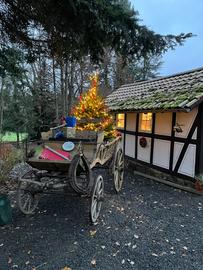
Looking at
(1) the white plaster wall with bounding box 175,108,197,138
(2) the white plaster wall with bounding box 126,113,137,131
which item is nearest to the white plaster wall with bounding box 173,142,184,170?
(1) the white plaster wall with bounding box 175,108,197,138

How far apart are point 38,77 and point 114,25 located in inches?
528

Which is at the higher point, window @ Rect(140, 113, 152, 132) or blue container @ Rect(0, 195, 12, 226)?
window @ Rect(140, 113, 152, 132)

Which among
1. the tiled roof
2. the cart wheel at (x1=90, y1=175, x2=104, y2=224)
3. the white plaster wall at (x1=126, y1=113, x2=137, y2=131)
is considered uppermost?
the tiled roof

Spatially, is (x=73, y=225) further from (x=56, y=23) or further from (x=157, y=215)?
(x=56, y=23)

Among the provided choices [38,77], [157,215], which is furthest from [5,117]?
[157,215]

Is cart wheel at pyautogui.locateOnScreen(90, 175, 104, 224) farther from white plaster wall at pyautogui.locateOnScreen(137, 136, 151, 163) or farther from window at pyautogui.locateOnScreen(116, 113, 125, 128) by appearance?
window at pyautogui.locateOnScreen(116, 113, 125, 128)

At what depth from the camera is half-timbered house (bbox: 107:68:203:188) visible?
21.0ft

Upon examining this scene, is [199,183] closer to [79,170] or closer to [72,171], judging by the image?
[79,170]

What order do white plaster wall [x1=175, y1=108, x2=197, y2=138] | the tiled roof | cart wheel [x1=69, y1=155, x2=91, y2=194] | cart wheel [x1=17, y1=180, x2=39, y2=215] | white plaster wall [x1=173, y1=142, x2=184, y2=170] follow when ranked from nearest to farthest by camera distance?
cart wheel [x1=69, y1=155, x2=91, y2=194]
cart wheel [x1=17, y1=180, x2=39, y2=215]
the tiled roof
white plaster wall [x1=175, y1=108, x2=197, y2=138]
white plaster wall [x1=173, y1=142, x2=184, y2=170]

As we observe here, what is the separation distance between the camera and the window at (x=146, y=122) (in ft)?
28.0

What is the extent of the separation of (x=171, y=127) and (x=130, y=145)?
263 centimetres

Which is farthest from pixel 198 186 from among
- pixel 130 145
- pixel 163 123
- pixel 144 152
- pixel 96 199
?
pixel 130 145

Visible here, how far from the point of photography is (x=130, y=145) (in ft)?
32.0

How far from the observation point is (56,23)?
3.99 metres
